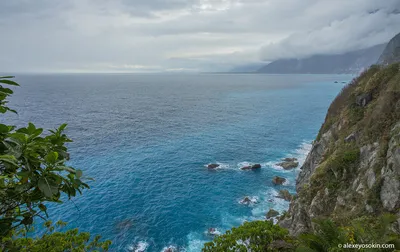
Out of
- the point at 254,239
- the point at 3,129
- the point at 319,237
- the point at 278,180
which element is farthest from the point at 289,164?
the point at 3,129

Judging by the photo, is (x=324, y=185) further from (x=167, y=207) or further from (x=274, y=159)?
(x=274, y=159)

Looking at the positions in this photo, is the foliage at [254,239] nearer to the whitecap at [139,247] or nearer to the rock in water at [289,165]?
the whitecap at [139,247]

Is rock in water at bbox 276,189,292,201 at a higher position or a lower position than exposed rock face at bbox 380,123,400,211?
lower

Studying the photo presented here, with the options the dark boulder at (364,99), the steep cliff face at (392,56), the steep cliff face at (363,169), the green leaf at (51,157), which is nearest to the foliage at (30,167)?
the green leaf at (51,157)

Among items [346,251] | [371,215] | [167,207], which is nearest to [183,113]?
[167,207]

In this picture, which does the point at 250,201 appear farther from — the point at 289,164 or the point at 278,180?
the point at 289,164

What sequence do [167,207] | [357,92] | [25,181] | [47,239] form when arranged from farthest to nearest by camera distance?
[167,207] → [357,92] → [47,239] → [25,181]

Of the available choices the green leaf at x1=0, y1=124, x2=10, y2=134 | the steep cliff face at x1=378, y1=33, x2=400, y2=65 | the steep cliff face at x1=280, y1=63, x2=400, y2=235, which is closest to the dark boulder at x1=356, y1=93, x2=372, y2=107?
the steep cliff face at x1=280, y1=63, x2=400, y2=235

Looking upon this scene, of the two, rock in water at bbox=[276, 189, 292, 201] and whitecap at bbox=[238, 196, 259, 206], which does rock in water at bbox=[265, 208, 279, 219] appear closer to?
whitecap at bbox=[238, 196, 259, 206]
